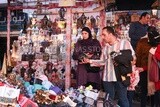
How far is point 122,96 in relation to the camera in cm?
664

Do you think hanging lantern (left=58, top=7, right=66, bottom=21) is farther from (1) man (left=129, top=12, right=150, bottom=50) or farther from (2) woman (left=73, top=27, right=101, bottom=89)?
(1) man (left=129, top=12, right=150, bottom=50)

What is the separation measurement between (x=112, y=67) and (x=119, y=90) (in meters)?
0.37

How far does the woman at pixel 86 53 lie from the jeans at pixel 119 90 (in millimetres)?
1046

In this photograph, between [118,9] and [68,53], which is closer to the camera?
[68,53]

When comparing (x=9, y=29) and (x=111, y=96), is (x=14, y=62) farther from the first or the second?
(x=111, y=96)

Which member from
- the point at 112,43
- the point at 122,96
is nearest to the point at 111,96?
the point at 122,96

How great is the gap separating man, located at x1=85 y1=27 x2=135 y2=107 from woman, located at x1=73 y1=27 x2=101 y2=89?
3.19ft

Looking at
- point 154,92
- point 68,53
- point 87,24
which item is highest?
point 87,24

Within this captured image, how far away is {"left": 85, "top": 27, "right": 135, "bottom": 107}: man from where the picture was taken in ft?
21.6

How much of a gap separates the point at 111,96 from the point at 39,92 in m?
1.39

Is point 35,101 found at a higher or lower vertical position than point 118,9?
lower

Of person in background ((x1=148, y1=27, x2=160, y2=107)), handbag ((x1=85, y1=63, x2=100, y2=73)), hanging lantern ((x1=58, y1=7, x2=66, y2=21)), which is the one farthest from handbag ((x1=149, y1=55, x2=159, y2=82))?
hanging lantern ((x1=58, y1=7, x2=66, y2=21))

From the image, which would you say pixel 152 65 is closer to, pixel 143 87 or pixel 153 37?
pixel 153 37

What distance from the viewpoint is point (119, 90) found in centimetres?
668
